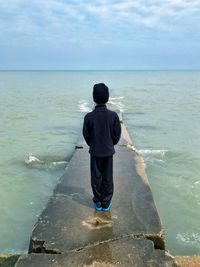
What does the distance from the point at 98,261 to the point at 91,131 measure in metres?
1.65

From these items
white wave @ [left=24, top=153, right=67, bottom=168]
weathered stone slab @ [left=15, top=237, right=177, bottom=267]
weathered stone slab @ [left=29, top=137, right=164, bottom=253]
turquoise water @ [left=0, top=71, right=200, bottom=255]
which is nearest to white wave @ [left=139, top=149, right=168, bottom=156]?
turquoise water @ [left=0, top=71, right=200, bottom=255]

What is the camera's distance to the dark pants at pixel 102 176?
4817mm

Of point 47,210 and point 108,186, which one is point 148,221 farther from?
point 47,210

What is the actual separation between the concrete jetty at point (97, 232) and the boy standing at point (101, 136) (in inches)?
17.9

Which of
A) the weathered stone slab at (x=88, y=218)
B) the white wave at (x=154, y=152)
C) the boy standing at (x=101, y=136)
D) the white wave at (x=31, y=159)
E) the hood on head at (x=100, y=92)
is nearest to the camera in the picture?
the weathered stone slab at (x=88, y=218)

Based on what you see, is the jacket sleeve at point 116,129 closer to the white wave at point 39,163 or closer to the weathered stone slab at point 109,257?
the weathered stone slab at point 109,257

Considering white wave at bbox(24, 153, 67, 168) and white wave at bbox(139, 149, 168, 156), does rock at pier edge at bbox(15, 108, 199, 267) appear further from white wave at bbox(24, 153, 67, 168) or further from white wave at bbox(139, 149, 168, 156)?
white wave at bbox(139, 149, 168, 156)

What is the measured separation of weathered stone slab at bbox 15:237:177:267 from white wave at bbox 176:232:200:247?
1.97 metres

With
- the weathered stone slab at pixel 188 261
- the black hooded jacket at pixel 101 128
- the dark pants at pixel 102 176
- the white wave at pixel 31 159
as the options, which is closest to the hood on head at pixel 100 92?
the black hooded jacket at pixel 101 128

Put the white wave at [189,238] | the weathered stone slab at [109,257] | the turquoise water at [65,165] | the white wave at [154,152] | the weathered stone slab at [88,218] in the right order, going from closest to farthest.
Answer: the weathered stone slab at [109,257] → the weathered stone slab at [88,218] → the white wave at [189,238] → the turquoise water at [65,165] → the white wave at [154,152]

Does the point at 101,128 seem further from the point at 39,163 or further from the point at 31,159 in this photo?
the point at 31,159

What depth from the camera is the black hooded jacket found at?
4.68 metres

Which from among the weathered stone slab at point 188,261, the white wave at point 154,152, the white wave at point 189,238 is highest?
the weathered stone slab at point 188,261

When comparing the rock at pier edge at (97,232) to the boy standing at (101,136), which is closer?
the rock at pier edge at (97,232)
